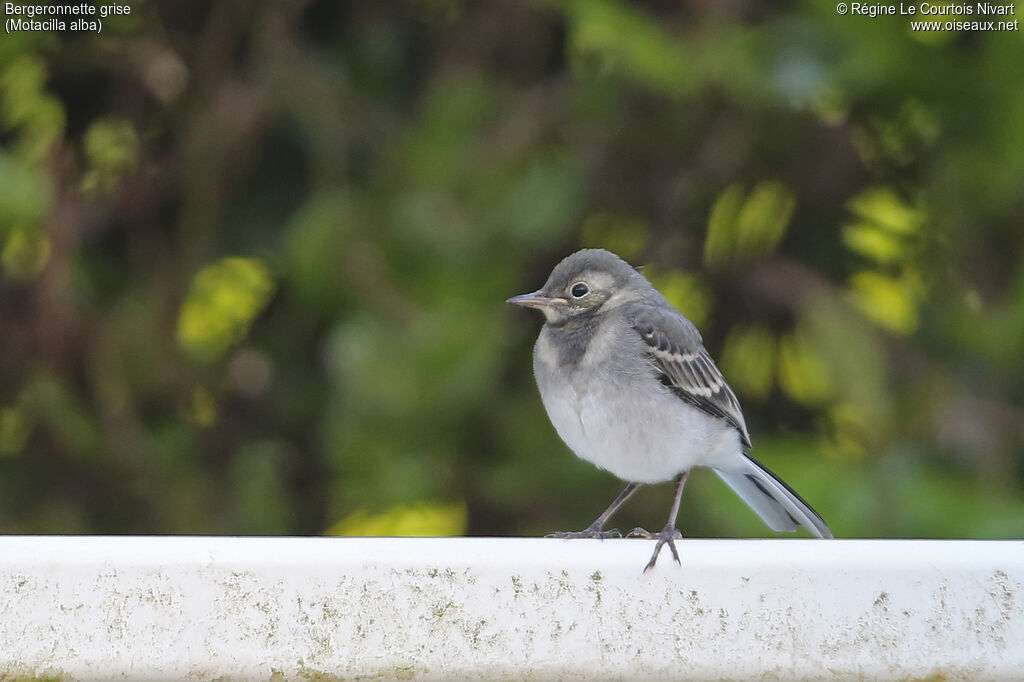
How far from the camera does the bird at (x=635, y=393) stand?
2.81 meters

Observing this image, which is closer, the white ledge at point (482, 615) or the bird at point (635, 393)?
the white ledge at point (482, 615)

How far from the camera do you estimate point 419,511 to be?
3535mm

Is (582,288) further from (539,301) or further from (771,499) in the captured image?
(771,499)

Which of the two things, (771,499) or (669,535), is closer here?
(669,535)

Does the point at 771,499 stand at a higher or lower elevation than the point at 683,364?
lower

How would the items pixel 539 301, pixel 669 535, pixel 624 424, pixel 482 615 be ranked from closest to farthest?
pixel 482 615
pixel 669 535
pixel 624 424
pixel 539 301

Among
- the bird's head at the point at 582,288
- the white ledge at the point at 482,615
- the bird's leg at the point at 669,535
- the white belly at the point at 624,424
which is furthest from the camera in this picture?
the bird's head at the point at 582,288

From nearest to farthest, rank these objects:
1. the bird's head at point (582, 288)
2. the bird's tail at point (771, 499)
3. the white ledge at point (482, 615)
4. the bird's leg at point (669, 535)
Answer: the white ledge at point (482, 615) < the bird's leg at point (669, 535) < the bird's tail at point (771, 499) < the bird's head at point (582, 288)

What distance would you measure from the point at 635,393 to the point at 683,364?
21cm

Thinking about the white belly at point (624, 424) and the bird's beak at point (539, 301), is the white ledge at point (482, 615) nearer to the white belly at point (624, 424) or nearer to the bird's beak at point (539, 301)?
the white belly at point (624, 424)

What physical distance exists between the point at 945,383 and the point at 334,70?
81.6 inches

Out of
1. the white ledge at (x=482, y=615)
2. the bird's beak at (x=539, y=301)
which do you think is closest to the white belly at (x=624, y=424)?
the bird's beak at (x=539, y=301)

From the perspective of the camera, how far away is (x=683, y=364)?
3.00 m

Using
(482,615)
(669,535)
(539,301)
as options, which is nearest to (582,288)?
(539,301)
